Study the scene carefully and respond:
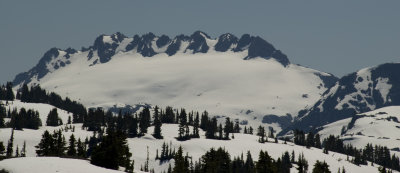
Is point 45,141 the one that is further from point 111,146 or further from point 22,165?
point 22,165

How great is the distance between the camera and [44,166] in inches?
4678

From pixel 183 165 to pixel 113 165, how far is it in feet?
109

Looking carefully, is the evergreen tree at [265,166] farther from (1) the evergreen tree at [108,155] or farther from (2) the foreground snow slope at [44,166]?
(2) the foreground snow slope at [44,166]

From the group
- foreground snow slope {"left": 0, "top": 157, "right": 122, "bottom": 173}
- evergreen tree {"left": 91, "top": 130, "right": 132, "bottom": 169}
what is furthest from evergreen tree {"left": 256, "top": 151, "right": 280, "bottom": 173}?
foreground snow slope {"left": 0, "top": 157, "right": 122, "bottom": 173}

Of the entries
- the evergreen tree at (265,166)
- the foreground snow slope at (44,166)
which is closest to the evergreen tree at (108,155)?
the foreground snow slope at (44,166)

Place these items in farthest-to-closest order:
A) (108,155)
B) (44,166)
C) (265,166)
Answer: (265,166)
(108,155)
(44,166)

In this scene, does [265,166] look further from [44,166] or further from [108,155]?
[44,166]

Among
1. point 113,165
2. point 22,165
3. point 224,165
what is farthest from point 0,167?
point 224,165

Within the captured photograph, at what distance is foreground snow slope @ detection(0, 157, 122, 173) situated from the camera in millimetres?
116250

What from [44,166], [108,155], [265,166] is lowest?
[265,166]

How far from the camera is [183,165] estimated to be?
175 meters

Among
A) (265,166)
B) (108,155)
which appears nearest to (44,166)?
(108,155)

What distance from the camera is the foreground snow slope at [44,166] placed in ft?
381

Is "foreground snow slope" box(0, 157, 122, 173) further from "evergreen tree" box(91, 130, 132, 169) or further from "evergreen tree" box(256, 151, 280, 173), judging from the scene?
"evergreen tree" box(256, 151, 280, 173)
